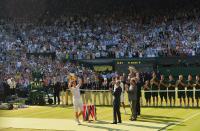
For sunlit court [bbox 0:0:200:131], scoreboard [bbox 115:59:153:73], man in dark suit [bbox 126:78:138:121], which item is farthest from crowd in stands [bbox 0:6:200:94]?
man in dark suit [bbox 126:78:138:121]

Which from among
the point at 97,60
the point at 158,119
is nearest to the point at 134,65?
the point at 97,60

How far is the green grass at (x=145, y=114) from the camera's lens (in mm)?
19634

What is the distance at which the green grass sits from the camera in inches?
773

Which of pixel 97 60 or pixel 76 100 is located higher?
pixel 97 60

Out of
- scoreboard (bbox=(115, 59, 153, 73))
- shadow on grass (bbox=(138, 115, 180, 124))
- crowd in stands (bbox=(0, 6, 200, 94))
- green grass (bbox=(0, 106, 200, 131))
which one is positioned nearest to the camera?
green grass (bbox=(0, 106, 200, 131))

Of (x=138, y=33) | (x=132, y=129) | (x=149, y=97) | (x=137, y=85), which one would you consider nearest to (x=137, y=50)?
(x=138, y=33)

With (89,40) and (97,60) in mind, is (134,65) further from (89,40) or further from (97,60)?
(89,40)

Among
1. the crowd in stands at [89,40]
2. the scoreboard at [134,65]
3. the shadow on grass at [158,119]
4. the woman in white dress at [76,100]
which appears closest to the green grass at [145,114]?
the shadow on grass at [158,119]

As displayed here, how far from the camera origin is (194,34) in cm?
4028

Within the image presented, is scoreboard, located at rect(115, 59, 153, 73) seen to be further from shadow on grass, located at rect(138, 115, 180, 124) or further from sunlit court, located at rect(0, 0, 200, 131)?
shadow on grass, located at rect(138, 115, 180, 124)

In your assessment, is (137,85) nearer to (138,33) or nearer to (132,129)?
(132,129)

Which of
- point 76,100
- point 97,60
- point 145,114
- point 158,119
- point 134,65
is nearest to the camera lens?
point 76,100

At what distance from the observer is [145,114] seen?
73.9 feet

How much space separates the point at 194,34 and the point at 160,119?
2079 cm
